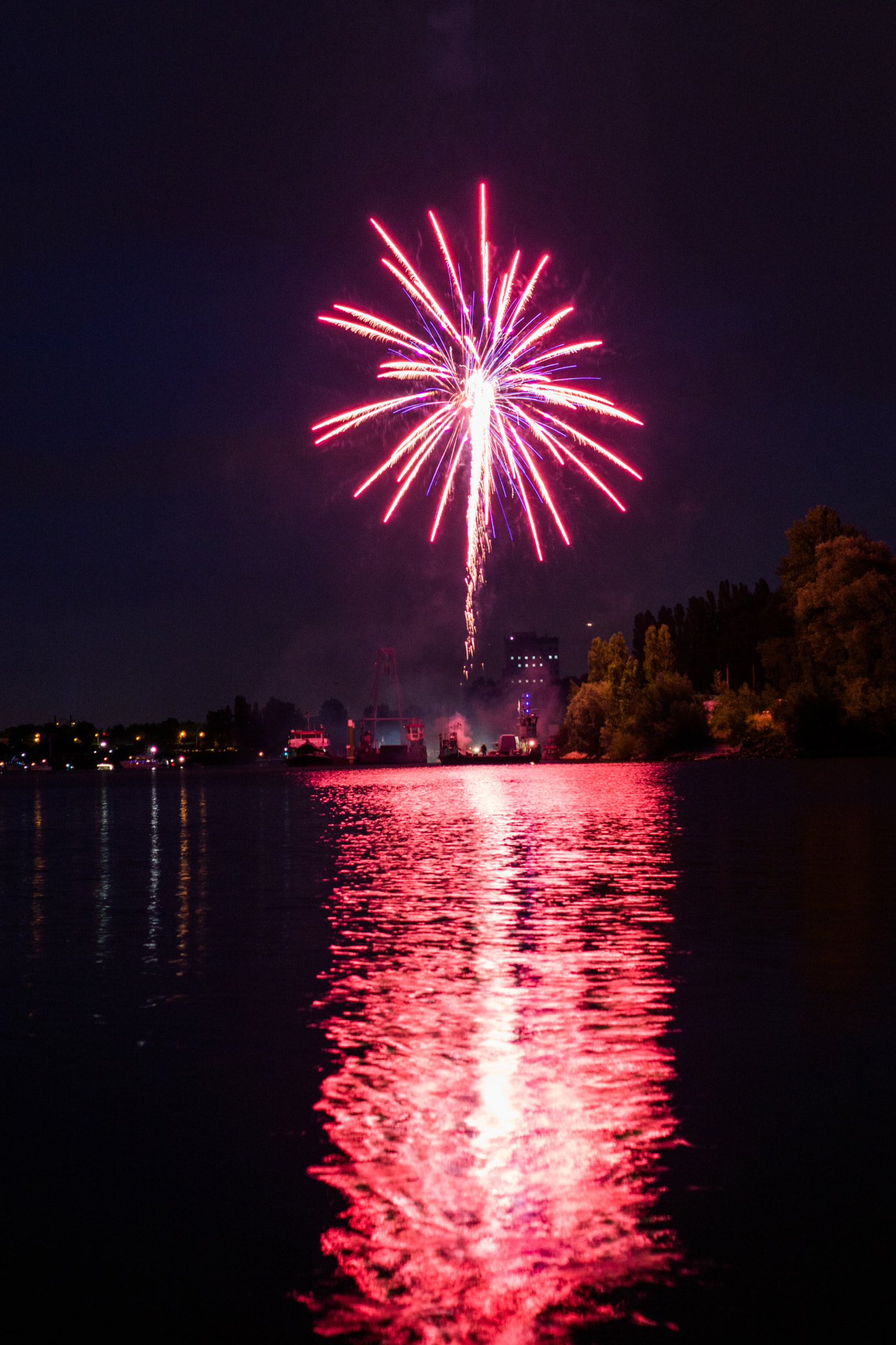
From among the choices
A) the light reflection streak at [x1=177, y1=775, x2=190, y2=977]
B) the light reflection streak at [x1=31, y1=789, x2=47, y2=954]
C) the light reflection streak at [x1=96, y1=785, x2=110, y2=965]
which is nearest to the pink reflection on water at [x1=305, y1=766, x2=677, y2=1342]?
the light reflection streak at [x1=177, y1=775, x2=190, y2=977]

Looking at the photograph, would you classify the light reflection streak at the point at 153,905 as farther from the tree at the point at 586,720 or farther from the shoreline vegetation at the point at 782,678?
the tree at the point at 586,720

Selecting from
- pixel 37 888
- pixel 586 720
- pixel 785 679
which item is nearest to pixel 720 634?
pixel 586 720

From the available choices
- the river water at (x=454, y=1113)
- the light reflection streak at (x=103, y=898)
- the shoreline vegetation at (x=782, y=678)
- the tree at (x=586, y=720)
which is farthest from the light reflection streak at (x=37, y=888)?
the tree at (x=586, y=720)

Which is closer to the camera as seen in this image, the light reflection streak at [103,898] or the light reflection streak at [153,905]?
the light reflection streak at [153,905]

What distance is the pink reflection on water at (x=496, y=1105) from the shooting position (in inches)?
209

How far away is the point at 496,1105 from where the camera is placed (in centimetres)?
794

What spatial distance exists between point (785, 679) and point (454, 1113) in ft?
381

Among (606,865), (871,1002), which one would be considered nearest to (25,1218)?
(871,1002)

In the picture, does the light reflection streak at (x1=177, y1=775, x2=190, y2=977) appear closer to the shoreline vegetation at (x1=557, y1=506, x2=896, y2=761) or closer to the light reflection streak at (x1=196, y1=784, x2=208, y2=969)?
the light reflection streak at (x1=196, y1=784, x2=208, y2=969)

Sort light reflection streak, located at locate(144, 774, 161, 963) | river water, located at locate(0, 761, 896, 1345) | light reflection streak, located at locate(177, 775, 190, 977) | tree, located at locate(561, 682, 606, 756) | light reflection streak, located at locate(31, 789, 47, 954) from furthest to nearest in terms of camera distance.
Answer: tree, located at locate(561, 682, 606, 756) → light reflection streak, located at locate(31, 789, 47, 954) → light reflection streak, located at locate(144, 774, 161, 963) → light reflection streak, located at locate(177, 775, 190, 977) → river water, located at locate(0, 761, 896, 1345)

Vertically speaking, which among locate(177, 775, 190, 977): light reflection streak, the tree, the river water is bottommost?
the river water

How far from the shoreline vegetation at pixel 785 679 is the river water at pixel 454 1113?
302 feet

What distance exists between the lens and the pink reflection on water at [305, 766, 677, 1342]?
530cm

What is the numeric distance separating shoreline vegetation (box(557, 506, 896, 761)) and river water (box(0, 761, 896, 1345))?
92.2 metres
